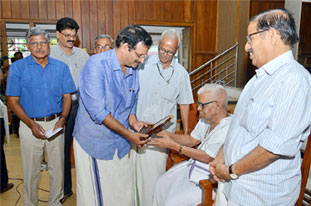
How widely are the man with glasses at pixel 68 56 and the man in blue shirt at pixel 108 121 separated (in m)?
1.02

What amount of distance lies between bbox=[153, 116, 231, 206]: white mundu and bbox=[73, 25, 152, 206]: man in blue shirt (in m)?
0.28

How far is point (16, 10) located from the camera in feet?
19.5

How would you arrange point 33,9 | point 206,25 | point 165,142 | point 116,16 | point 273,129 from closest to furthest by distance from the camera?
point 273,129 → point 165,142 → point 33,9 → point 116,16 → point 206,25

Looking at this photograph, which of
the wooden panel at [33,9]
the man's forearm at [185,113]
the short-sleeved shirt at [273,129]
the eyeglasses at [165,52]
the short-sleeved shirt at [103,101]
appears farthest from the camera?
the wooden panel at [33,9]

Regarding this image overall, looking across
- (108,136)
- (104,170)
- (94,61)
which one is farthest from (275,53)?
(104,170)

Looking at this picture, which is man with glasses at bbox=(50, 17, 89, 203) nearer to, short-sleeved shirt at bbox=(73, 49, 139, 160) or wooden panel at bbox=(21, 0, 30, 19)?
short-sleeved shirt at bbox=(73, 49, 139, 160)

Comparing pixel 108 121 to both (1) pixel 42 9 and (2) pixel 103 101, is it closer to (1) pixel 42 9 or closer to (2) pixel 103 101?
(2) pixel 103 101

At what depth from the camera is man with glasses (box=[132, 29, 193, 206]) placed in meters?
2.12

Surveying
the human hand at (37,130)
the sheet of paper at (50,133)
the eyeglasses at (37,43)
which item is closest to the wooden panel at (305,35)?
the eyeglasses at (37,43)

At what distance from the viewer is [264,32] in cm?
106

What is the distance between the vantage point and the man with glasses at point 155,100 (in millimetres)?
2121

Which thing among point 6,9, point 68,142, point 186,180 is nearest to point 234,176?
point 186,180

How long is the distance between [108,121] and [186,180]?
31.1 inches

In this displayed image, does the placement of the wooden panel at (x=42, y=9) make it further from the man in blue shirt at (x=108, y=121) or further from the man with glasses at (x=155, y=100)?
the man in blue shirt at (x=108, y=121)
